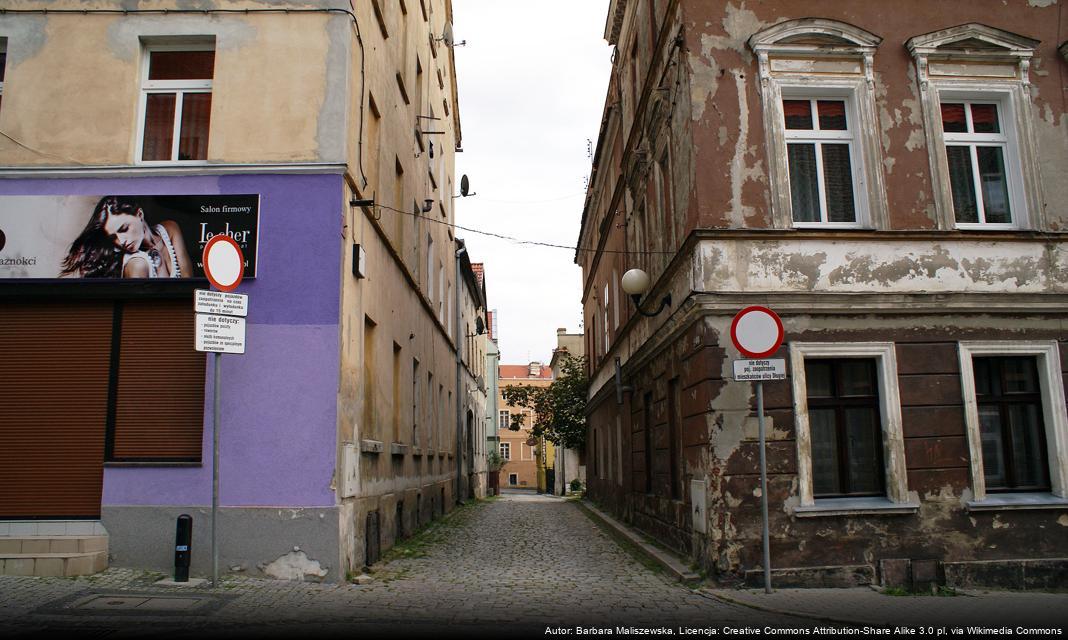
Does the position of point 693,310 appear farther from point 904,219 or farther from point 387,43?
point 387,43

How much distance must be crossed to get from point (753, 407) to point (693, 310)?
53.3 inches

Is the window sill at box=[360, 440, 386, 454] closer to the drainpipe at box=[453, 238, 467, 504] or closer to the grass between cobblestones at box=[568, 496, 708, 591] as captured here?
the grass between cobblestones at box=[568, 496, 708, 591]

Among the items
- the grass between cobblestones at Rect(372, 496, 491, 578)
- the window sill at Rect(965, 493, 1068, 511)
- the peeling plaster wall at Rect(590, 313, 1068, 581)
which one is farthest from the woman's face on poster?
the window sill at Rect(965, 493, 1068, 511)

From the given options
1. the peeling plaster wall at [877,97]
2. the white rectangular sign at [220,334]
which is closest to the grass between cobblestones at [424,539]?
the white rectangular sign at [220,334]

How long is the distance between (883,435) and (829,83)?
4.36m

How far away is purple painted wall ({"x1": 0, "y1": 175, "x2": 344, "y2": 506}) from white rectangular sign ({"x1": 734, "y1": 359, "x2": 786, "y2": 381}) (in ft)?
14.9

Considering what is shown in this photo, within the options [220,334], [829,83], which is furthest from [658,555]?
[829,83]

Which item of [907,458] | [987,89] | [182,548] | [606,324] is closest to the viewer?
[182,548]

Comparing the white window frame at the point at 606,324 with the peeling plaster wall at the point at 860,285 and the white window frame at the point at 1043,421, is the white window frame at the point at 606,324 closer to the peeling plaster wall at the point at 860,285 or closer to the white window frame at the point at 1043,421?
the peeling plaster wall at the point at 860,285

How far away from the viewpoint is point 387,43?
13062mm

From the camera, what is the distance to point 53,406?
9.47 meters

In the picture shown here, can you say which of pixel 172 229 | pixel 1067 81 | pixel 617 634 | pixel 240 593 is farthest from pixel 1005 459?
pixel 172 229

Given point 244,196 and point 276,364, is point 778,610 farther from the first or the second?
point 244,196

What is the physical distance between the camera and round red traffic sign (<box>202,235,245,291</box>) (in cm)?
845
